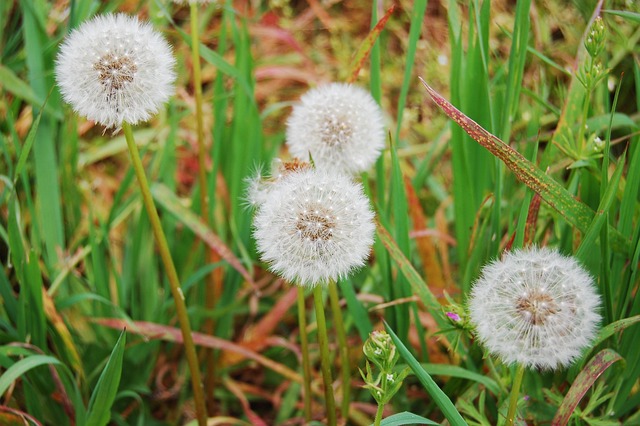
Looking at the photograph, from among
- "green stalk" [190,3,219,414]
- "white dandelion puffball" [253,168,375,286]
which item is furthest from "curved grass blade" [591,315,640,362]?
"green stalk" [190,3,219,414]

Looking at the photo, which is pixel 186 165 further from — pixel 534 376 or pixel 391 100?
pixel 534 376

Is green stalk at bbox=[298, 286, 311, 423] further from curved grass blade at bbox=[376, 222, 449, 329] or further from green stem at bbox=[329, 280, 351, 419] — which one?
curved grass blade at bbox=[376, 222, 449, 329]

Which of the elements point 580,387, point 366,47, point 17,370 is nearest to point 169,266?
point 17,370

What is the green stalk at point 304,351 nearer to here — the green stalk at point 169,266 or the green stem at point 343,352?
the green stem at point 343,352

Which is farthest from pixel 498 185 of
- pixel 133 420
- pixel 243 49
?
pixel 133 420

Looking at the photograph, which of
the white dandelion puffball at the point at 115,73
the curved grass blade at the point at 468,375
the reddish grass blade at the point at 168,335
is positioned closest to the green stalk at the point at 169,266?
the white dandelion puffball at the point at 115,73

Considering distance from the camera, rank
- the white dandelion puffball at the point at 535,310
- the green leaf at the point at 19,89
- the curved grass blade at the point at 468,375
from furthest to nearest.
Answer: the green leaf at the point at 19,89 → the curved grass blade at the point at 468,375 → the white dandelion puffball at the point at 535,310
